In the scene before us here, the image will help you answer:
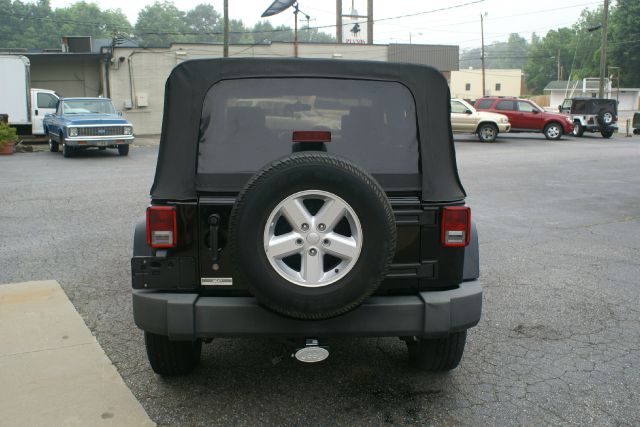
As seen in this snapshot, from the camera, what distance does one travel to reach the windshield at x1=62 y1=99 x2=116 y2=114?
771 inches

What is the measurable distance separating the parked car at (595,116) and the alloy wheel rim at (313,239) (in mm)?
A: 28895

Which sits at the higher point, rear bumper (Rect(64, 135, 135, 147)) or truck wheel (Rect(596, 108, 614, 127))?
truck wheel (Rect(596, 108, 614, 127))

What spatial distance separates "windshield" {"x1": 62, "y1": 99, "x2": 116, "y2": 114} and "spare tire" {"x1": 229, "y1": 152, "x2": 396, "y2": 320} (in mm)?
18030

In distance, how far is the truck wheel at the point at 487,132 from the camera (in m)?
25.9

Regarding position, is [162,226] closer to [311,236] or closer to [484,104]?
[311,236]

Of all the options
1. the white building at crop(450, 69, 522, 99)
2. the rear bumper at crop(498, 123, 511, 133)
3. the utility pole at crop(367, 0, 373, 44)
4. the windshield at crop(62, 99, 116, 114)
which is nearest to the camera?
the windshield at crop(62, 99, 116, 114)

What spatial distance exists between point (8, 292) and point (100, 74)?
29823 millimetres

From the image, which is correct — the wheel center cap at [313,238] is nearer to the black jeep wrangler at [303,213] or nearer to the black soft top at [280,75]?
the black jeep wrangler at [303,213]

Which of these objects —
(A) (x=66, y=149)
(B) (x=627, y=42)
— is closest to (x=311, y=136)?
(A) (x=66, y=149)

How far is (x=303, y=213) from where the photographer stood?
3.05 meters

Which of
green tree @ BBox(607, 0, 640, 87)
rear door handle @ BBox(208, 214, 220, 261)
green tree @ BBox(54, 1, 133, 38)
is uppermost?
green tree @ BBox(54, 1, 133, 38)

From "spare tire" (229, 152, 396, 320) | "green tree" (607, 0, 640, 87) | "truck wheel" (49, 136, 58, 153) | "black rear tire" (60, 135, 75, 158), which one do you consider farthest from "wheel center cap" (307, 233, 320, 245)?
"green tree" (607, 0, 640, 87)

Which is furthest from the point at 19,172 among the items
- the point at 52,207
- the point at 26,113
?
the point at 26,113

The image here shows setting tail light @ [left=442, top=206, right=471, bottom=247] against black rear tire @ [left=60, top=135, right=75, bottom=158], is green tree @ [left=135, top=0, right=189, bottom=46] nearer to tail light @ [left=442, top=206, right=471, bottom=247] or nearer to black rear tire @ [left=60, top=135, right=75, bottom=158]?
black rear tire @ [left=60, top=135, right=75, bottom=158]
